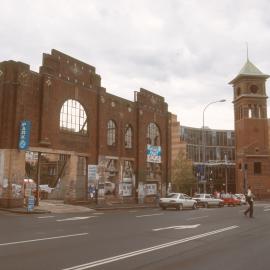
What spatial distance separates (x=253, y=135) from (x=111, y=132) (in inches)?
1872

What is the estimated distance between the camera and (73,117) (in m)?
33.6

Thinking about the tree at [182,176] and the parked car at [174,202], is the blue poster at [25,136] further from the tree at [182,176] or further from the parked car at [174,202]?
the tree at [182,176]

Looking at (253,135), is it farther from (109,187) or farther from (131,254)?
(131,254)

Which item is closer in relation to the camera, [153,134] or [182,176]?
[153,134]

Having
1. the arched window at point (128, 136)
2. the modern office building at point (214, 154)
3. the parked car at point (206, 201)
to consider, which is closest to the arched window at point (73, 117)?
the arched window at point (128, 136)

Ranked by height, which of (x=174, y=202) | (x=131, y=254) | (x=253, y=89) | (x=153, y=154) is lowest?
(x=131, y=254)

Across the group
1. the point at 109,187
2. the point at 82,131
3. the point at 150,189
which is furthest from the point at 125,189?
the point at 82,131

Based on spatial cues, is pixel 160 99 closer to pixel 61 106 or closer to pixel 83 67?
pixel 83 67

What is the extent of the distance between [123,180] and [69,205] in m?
8.76

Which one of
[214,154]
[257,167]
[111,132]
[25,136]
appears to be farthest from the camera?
[214,154]

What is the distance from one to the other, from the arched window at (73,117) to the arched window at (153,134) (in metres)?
10.5

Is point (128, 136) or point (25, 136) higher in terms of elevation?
point (128, 136)

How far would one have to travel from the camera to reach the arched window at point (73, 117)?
32.7m

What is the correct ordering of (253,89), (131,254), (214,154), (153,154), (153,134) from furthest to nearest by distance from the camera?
1. (214,154)
2. (253,89)
3. (153,134)
4. (153,154)
5. (131,254)
